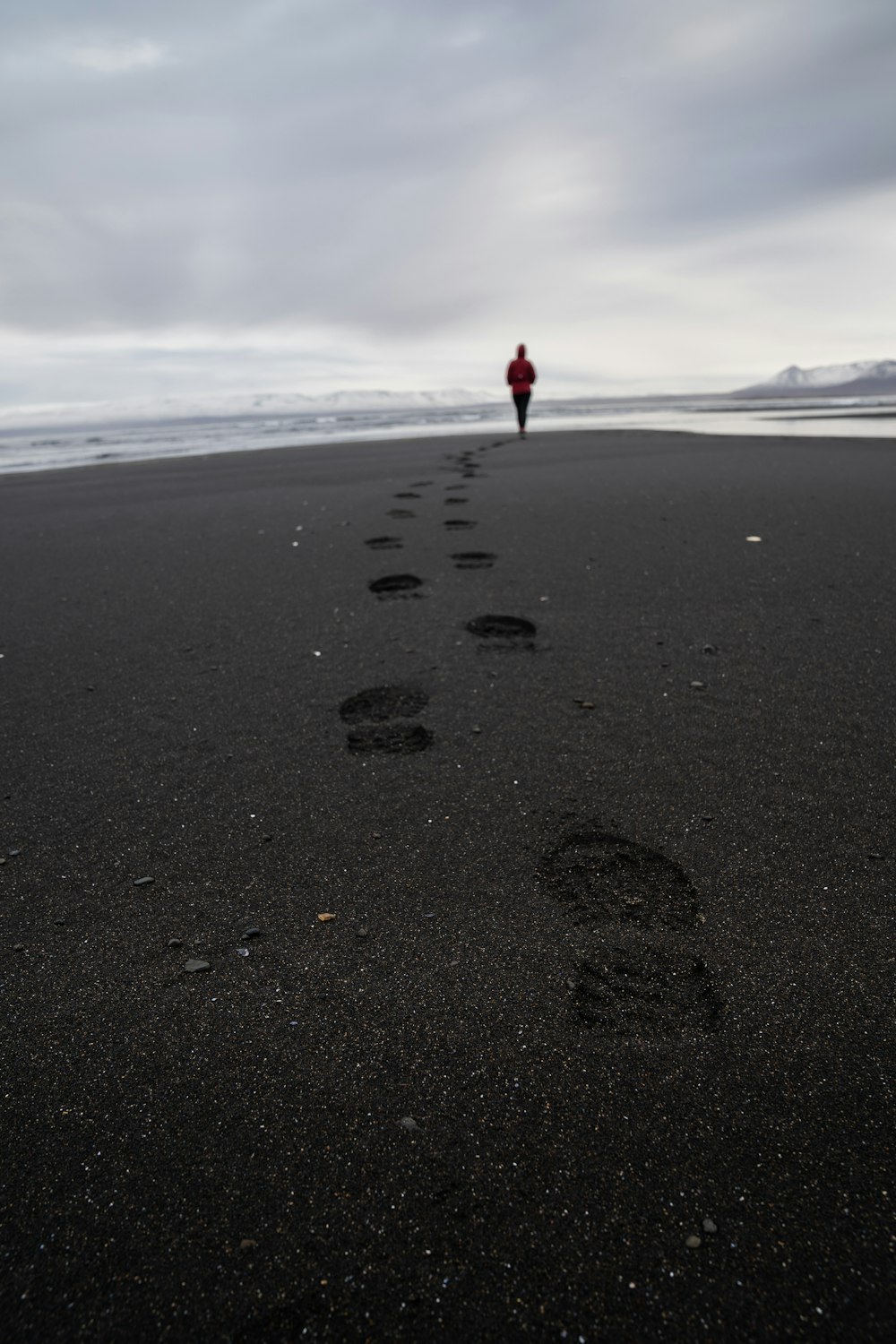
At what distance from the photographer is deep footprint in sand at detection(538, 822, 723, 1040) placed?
1360 millimetres

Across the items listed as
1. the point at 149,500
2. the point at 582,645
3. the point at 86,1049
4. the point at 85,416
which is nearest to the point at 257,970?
the point at 86,1049

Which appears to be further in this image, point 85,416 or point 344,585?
point 85,416

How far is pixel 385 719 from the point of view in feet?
8.43

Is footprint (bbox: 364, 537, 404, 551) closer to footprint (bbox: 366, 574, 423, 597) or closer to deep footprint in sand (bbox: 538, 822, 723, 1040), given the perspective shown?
footprint (bbox: 366, 574, 423, 597)

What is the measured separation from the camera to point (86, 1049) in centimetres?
133

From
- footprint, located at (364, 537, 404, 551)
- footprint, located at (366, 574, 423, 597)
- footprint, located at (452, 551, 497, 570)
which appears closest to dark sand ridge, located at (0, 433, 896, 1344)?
footprint, located at (366, 574, 423, 597)

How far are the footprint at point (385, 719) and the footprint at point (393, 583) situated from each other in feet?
4.30

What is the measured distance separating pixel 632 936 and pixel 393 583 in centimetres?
290

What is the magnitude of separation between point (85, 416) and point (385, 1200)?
70.8 metres

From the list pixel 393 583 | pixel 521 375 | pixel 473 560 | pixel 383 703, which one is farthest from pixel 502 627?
pixel 521 375

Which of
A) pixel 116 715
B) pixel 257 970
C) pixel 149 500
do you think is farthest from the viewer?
pixel 149 500

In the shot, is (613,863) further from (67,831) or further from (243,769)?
(67,831)

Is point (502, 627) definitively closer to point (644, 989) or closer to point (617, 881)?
point (617, 881)

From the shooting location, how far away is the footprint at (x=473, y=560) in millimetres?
4395
